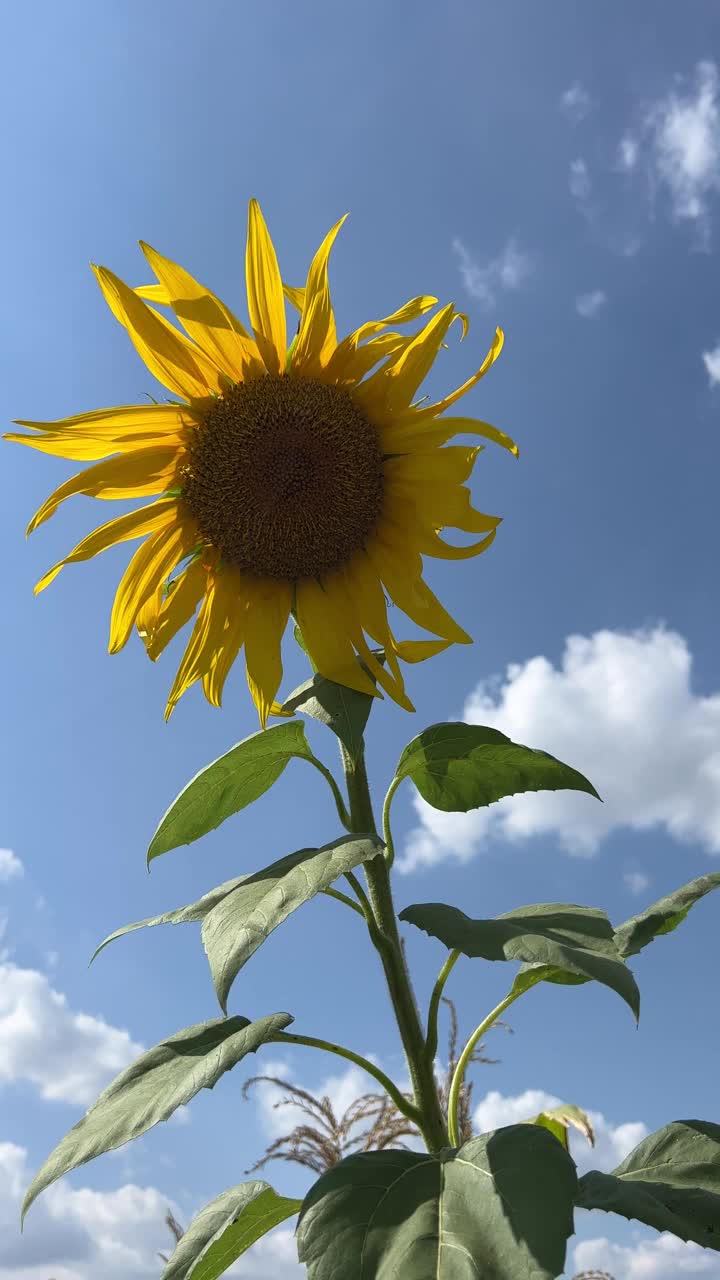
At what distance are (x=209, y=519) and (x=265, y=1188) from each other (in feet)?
5.13

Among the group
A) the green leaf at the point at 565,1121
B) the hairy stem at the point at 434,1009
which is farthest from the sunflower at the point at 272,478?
the green leaf at the point at 565,1121

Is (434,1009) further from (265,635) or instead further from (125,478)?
(125,478)

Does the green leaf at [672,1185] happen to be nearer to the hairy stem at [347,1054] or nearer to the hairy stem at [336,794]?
the hairy stem at [347,1054]

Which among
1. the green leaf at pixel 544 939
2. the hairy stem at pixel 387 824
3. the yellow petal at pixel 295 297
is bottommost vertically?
the green leaf at pixel 544 939

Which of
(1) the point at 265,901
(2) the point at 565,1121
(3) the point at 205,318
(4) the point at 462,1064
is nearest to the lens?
(1) the point at 265,901

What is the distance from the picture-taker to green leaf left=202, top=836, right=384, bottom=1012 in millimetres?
1711

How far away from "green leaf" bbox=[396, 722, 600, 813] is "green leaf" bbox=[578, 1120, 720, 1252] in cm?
75

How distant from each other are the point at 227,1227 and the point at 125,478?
174 cm

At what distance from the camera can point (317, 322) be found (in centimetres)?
249

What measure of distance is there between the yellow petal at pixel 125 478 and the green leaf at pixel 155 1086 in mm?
1255

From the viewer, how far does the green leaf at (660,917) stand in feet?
7.84

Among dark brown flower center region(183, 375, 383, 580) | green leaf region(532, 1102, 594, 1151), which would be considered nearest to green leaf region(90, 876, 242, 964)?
dark brown flower center region(183, 375, 383, 580)

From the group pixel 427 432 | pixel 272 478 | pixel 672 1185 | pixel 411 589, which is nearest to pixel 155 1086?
pixel 672 1185

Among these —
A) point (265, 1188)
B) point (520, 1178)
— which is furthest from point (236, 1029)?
point (520, 1178)
